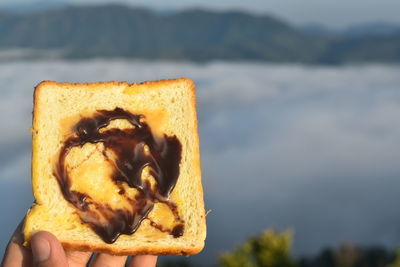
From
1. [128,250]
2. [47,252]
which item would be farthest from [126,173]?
[47,252]

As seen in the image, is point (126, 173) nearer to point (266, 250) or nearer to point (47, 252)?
A: point (47, 252)

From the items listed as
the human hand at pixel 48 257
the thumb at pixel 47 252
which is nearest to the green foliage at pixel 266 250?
the human hand at pixel 48 257

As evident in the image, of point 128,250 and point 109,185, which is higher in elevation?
point 109,185

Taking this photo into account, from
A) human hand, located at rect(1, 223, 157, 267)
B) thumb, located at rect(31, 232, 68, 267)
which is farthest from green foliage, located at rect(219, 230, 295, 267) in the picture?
thumb, located at rect(31, 232, 68, 267)

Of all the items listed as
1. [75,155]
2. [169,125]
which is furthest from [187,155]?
[75,155]

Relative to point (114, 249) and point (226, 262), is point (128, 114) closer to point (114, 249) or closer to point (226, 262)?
point (114, 249)

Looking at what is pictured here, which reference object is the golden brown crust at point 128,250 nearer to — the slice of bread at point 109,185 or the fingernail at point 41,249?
the slice of bread at point 109,185
